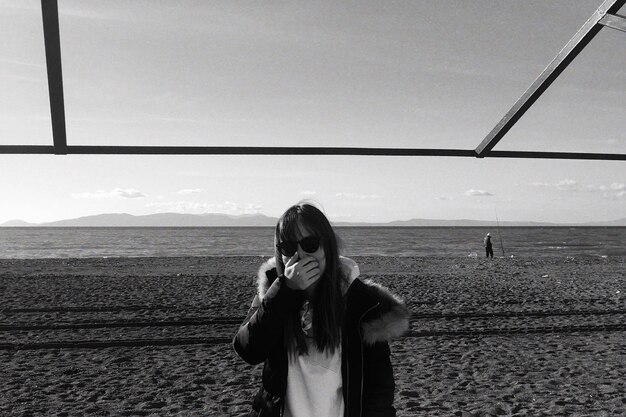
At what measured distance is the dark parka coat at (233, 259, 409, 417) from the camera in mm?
1822

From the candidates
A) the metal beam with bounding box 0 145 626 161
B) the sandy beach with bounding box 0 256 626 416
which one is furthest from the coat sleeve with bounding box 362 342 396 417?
the sandy beach with bounding box 0 256 626 416

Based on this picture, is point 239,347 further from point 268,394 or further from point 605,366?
point 605,366

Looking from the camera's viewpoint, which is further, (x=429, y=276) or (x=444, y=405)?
(x=429, y=276)

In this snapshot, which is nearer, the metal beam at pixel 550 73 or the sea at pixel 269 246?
the metal beam at pixel 550 73

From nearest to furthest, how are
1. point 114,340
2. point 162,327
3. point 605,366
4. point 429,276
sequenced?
point 605,366 < point 114,340 < point 162,327 < point 429,276

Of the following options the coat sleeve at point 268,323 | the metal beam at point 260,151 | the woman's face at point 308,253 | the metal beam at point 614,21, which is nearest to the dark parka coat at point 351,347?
the coat sleeve at point 268,323

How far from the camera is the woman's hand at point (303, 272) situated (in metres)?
1.75

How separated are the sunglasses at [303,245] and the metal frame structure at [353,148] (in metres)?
0.40

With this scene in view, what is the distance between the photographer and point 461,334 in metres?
9.73

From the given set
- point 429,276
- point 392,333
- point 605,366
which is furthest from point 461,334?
point 429,276

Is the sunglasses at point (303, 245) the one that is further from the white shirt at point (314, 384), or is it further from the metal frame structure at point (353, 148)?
the metal frame structure at point (353, 148)

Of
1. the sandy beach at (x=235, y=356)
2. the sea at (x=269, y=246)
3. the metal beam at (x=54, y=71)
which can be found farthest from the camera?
the sea at (x=269, y=246)

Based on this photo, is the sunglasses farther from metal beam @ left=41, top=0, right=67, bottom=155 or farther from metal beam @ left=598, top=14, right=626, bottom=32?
metal beam @ left=598, top=14, right=626, bottom=32

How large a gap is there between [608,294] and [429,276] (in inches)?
259
